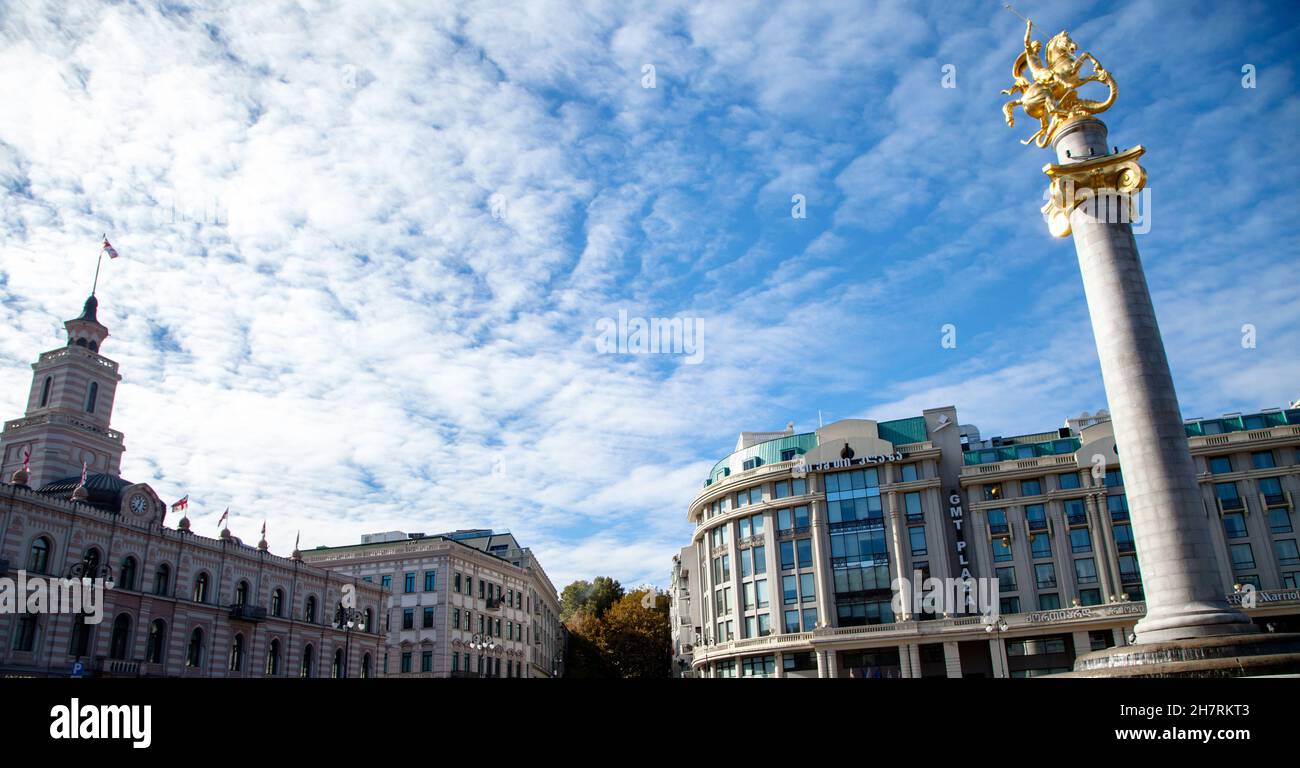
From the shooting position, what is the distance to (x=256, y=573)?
52969 millimetres

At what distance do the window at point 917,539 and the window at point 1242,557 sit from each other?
2262 cm

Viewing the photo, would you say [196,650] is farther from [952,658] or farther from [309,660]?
[952,658]

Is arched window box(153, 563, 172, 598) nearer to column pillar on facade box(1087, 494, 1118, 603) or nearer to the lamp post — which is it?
the lamp post

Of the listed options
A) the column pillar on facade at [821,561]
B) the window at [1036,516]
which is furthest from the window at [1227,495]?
the column pillar on facade at [821,561]

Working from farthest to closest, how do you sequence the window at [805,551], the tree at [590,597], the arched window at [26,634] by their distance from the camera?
the tree at [590,597] < the window at [805,551] < the arched window at [26,634]

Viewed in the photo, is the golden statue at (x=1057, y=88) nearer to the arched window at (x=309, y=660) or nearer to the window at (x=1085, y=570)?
the window at (x=1085, y=570)

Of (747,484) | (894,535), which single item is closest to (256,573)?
(747,484)

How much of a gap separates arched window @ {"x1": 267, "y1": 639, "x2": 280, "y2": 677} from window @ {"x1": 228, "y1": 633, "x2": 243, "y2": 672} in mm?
2195

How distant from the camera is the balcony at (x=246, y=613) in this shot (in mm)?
49906

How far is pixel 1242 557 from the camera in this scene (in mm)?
61938

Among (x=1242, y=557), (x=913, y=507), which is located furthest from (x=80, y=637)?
(x=1242, y=557)

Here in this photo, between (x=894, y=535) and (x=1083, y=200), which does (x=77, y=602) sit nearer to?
(x=1083, y=200)

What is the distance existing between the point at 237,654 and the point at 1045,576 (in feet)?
195
